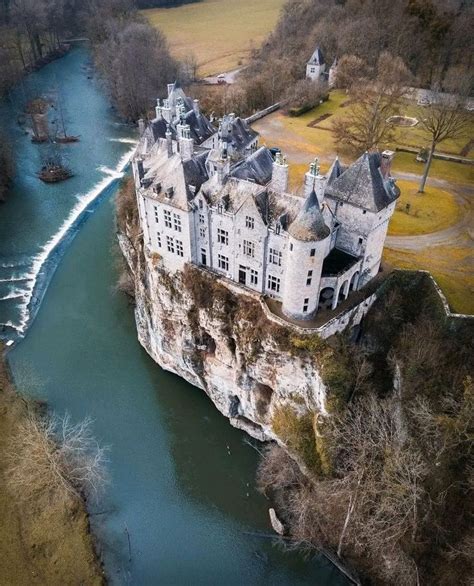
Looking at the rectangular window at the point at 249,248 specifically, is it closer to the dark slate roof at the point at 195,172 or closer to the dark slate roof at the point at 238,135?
the dark slate roof at the point at 195,172

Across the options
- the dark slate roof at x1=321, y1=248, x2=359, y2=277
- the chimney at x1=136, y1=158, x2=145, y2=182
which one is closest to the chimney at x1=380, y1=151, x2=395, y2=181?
the dark slate roof at x1=321, y1=248, x2=359, y2=277

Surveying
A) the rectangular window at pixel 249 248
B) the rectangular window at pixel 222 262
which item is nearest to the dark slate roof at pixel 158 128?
the rectangular window at pixel 222 262

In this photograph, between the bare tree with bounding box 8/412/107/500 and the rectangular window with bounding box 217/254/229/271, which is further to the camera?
the rectangular window with bounding box 217/254/229/271

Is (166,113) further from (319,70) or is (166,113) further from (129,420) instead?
(319,70)

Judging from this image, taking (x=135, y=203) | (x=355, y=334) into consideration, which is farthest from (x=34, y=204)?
(x=355, y=334)

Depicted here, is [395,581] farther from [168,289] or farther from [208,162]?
[208,162]

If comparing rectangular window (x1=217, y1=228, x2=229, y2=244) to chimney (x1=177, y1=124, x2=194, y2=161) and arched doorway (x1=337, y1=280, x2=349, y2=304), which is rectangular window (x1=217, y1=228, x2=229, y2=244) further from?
arched doorway (x1=337, y1=280, x2=349, y2=304)
